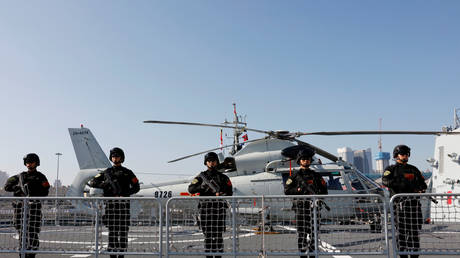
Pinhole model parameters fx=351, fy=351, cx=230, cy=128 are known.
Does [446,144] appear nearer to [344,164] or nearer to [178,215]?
[344,164]

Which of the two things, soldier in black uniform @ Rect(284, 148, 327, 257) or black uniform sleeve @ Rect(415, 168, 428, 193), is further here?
black uniform sleeve @ Rect(415, 168, 428, 193)

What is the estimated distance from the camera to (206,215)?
5.11 m

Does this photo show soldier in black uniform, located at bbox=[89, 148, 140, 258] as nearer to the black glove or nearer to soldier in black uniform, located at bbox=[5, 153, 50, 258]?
soldier in black uniform, located at bbox=[5, 153, 50, 258]

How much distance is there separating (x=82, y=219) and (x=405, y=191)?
5018 mm

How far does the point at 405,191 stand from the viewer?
17.8 ft

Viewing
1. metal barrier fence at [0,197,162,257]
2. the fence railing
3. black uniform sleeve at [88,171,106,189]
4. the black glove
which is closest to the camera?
the fence railing

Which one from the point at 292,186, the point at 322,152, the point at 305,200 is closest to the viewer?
the point at 305,200

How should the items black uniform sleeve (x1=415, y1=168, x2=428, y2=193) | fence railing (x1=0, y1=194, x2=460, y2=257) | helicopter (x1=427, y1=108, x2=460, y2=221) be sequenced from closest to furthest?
fence railing (x1=0, y1=194, x2=460, y2=257) → black uniform sleeve (x1=415, y1=168, x2=428, y2=193) → helicopter (x1=427, y1=108, x2=460, y2=221)

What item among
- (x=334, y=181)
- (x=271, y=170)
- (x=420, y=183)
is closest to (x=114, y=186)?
(x=420, y=183)

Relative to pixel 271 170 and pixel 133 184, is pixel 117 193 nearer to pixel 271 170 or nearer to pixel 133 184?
pixel 133 184

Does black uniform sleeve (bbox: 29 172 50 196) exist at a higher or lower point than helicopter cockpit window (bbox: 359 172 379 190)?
higher

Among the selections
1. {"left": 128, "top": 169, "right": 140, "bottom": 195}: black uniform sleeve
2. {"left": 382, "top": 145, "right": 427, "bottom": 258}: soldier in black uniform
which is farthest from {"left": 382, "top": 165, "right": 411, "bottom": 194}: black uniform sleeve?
{"left": 128, "top": 169, "right": 140, "bottom": 195}: black uniform sleeve

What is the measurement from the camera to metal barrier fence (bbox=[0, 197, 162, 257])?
200 inches

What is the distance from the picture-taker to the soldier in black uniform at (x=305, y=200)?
16.0 feet
